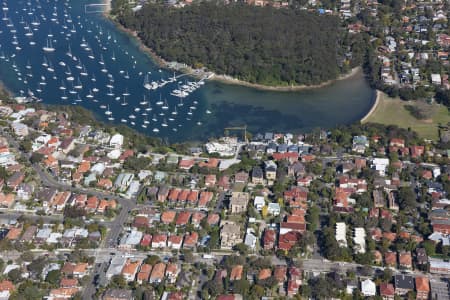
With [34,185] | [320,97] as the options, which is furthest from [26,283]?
[320,97]

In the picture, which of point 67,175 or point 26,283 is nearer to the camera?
point 26,283

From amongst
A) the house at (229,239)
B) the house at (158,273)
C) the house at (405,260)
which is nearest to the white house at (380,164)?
the house at (405,260)

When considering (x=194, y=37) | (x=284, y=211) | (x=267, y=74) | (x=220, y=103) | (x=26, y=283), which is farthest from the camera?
(x=194, y=37)

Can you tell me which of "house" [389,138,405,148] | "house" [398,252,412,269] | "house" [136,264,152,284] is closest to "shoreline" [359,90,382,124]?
"house" [389,138,405,148]

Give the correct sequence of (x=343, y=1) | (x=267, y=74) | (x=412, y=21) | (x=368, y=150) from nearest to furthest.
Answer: (x=368, y=150), (x=267, y=74), (x=412, y=21), (x=343, y=1)

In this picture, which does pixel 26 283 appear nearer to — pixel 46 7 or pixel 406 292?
pixel 406 292

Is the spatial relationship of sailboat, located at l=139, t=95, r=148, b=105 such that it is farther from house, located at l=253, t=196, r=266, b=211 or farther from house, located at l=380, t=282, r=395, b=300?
house, located at l=380, t=282, r=395, b=300

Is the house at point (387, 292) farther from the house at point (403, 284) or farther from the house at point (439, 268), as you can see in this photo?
the house at point (439, 268)
